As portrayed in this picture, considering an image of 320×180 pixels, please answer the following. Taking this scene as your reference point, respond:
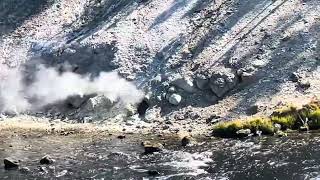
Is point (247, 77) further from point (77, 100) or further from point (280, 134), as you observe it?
point (77, 100)

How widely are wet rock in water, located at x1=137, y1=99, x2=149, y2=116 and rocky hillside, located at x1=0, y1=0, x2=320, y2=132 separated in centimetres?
6

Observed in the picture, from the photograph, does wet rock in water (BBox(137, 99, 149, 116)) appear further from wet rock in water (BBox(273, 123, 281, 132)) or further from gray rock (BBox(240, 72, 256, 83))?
wet rock in water (BBox(273, 123, 281, 132))

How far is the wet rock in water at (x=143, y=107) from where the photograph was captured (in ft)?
128

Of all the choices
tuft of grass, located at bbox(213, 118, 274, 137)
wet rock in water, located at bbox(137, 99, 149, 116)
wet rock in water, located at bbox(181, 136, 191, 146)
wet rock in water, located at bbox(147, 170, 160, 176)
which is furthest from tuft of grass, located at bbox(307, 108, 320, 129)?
wet rock in water, located at bbox(137, 99, 149, 116)

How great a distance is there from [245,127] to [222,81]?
6.00 metres

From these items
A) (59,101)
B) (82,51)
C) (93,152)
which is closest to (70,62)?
(82,51)

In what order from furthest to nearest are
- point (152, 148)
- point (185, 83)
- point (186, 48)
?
point (186, 48) < point (185, 83) < point (152, 148)

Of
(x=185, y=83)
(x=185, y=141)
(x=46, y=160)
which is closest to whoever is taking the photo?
(x=46, y=160)

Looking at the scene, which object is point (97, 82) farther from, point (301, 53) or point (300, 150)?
point (300, 150)

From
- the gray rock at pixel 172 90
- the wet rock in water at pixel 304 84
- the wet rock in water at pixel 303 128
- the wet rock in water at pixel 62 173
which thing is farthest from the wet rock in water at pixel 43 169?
the wet rock in water at pixel 304 84

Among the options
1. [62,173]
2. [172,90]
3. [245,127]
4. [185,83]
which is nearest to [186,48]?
[185,83]

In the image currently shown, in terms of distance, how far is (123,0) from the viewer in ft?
163

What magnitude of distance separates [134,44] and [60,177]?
18.6 m

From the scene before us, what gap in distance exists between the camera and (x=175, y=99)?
38469 mm
